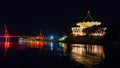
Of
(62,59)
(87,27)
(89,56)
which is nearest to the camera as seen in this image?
(62,59)

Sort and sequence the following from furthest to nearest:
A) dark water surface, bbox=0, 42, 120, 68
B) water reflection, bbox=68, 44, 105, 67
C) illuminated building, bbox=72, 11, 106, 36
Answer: illuminated building, bbox=72, 11, 106, 36 < water reflection, bbox=68, 44, 105, 67 < dark water surface, bbox=0, 42, 120, 68

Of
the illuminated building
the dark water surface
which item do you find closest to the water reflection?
the dark water surface

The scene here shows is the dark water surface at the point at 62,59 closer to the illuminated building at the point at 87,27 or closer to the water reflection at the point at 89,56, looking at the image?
the water reflection at the point at 89,56

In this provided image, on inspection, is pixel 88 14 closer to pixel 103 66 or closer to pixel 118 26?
pixel 118 26

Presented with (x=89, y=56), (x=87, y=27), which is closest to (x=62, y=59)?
(x=89, y=56)

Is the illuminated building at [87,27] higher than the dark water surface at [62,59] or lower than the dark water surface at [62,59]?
higher

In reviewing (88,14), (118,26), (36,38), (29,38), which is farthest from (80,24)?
(29,38)

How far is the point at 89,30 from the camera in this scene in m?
91.1

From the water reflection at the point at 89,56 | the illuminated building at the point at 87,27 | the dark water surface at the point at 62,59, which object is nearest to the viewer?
the dark water surface at the point at 62,59

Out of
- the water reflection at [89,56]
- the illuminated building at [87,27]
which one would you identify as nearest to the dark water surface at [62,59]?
the water reflection at [89,56]

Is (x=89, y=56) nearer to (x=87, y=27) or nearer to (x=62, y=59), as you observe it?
(x=62, y=59)

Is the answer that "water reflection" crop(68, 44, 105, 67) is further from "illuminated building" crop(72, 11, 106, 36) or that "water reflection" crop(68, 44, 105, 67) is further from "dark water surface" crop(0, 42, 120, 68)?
"illuminated building" crop(72, 11, 106, 36)

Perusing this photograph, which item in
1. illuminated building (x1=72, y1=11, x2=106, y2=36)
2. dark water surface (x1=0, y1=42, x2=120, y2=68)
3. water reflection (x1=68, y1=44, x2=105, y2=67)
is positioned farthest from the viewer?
illuminated building (x1=72, y1=11, x2=106, y2=36)

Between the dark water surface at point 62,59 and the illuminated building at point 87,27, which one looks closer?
the dark water surface at point 62,59
